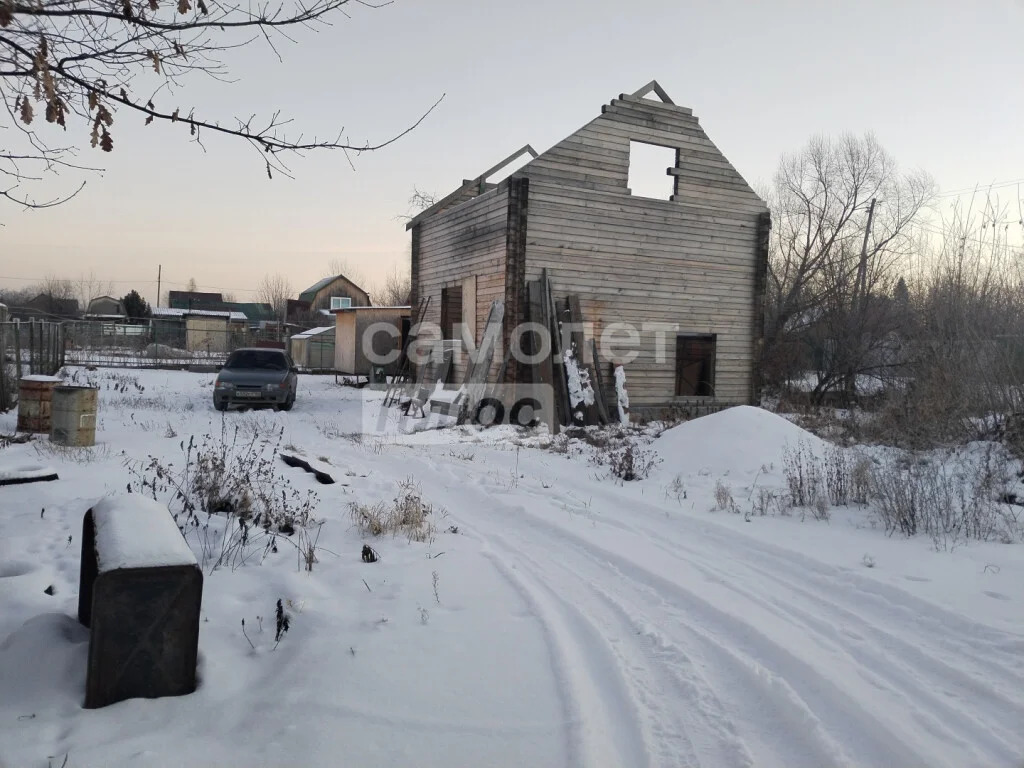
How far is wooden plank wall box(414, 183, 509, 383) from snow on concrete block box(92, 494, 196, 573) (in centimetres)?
1075

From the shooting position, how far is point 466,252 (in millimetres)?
15805

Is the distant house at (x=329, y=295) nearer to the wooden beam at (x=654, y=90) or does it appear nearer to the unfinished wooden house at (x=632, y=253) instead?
the unfinished wooden house at (x=632, y=253)

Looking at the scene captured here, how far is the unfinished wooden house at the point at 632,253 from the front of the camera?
13.9 metres

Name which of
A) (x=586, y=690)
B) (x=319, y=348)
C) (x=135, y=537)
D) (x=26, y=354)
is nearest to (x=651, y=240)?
(x=586, y=690)

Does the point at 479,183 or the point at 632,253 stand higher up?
the point at 479,183

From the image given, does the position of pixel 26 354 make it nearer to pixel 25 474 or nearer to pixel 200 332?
pixel 25 474

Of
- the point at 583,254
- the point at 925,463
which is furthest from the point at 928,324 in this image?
the point at 583,254

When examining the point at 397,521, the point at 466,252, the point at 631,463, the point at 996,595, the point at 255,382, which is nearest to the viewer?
the point at 996,595

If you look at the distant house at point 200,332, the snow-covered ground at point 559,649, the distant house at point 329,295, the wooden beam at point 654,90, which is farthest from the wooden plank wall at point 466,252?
the distant house at point 329,295

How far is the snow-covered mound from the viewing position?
908 centimetres

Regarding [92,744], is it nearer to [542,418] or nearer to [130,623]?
[130,623]

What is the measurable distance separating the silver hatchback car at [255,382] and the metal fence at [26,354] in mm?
3781

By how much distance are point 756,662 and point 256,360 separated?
15.4 meters

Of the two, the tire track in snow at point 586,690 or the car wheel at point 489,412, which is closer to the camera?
the tire track in snow at point 586,690
